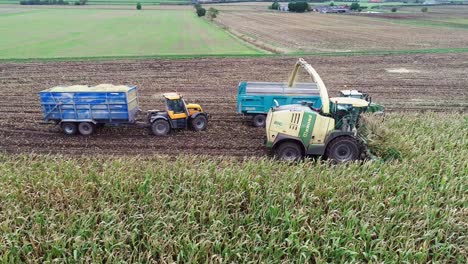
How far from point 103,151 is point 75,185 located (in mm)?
4125

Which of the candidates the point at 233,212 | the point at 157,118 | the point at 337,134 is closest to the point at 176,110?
the point at 157,118

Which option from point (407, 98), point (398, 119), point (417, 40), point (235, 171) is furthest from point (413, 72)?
point (235, 171)

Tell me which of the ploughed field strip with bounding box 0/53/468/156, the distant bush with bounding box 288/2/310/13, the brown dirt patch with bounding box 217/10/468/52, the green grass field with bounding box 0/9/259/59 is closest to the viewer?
the ploughed field strip with bounding box 0/53/468/156

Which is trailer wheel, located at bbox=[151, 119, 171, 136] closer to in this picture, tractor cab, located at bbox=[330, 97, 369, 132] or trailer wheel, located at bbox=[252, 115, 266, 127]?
trailer wheel, located at bbox=[252, 115, 266, 127]

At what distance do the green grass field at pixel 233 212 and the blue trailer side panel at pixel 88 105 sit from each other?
3.76 meters

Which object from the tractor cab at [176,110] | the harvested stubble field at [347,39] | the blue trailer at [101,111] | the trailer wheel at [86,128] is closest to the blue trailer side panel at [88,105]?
the blue trailer at [101,111]

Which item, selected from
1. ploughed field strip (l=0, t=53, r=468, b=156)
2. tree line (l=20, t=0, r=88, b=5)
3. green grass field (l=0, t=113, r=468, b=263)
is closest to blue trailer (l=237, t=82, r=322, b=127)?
ploughed field strip (l=0, t=53, r=468, b=156)

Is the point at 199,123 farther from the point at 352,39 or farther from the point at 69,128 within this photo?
the point at 352,39

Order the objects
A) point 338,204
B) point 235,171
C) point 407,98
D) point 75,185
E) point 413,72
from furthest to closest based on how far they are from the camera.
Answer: point 413,72 < point 407,98 < point 235,171 < point 75,185 < point 338,204

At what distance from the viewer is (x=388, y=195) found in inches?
310

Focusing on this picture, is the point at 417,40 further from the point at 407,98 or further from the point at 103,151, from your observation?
the point at 103,151

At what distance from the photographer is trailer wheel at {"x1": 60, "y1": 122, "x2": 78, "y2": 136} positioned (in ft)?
42.6

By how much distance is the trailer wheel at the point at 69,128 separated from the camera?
1300cm

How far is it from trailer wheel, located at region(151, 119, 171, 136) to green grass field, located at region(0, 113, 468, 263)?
12.8ft
